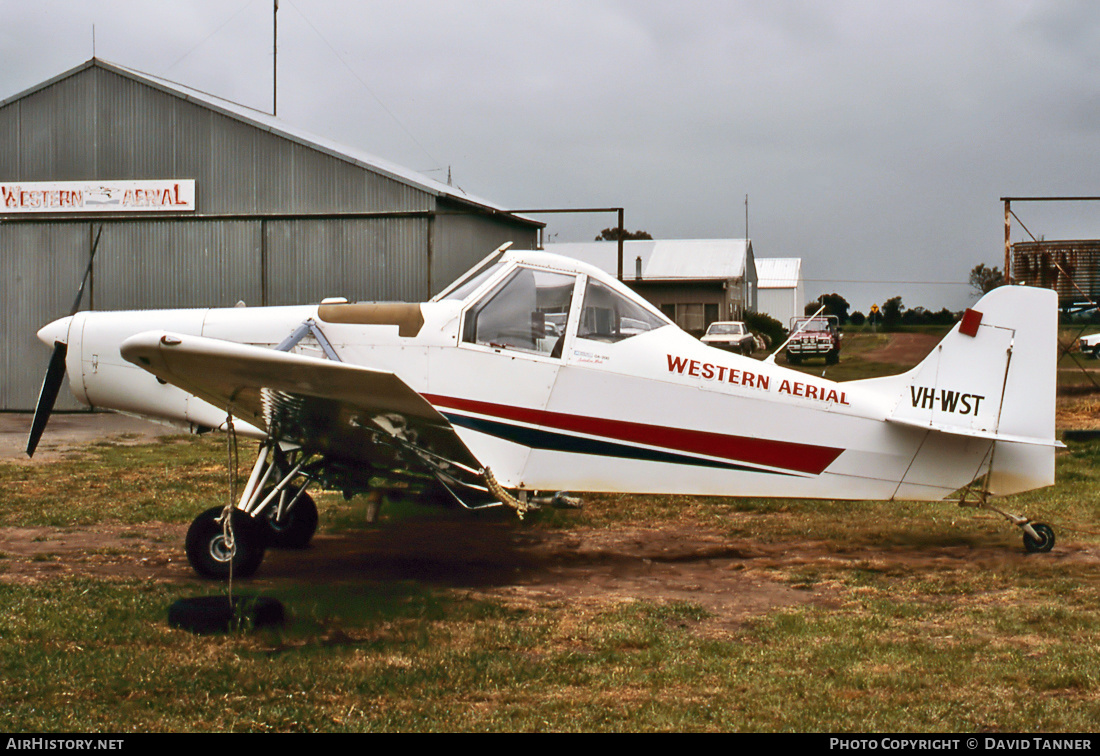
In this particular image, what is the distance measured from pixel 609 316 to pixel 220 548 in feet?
10.4

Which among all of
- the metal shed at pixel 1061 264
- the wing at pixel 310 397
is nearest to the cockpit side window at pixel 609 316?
the wing at pixel 310 397

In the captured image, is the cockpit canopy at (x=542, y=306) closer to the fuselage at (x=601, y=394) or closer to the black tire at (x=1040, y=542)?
the fuselage at (x=601, y=394)

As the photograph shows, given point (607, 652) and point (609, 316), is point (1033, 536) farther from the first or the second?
point (607, 652)

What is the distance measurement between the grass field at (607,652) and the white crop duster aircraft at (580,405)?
681 mm

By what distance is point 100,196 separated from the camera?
20672 mm

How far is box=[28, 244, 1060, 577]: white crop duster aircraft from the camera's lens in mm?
6695

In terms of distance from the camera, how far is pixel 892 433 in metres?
7.23

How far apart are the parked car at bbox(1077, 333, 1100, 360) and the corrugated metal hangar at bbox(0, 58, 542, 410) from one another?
2578 centimetres

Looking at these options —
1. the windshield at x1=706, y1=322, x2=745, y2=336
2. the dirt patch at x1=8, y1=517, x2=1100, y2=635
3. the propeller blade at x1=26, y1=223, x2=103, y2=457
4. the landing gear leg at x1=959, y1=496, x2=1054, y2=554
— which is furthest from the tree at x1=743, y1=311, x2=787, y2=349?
the propeller blade at x1=26, y1=223, x2=103, y2=457

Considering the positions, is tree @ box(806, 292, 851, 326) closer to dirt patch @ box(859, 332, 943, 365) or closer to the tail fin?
dirt patch @ box(859, 332, 943, 365)

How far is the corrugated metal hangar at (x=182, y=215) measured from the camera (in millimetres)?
17969

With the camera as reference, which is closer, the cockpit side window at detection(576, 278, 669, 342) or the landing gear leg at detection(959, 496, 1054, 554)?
the cockpit side window at detection(576, 278, 669, 342)
